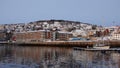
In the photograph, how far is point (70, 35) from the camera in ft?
429

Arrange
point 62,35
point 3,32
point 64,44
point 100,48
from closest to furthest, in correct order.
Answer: point 100,48 < point 64,44 < point 62,35 < point 3,32

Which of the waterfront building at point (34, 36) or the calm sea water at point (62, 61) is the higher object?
the calm sea water at point (62, 61)

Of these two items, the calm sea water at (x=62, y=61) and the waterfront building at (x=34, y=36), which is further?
the waterfront building at (x=34, y=36)

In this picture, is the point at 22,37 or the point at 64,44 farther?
the point at 22,37

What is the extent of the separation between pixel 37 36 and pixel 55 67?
10004 cm

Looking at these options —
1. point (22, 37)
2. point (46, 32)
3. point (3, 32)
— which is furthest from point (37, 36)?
point (3, 32)

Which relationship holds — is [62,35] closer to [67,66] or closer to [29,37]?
[29,37]

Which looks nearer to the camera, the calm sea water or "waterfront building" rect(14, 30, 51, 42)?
the calm sea water

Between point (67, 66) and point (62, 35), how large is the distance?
96256 millimetres

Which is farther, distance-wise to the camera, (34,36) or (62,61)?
(34,36)

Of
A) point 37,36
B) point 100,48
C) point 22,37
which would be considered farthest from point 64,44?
point 22,37

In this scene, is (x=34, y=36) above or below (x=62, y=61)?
below

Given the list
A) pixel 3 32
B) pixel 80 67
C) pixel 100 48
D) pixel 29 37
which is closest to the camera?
pixel 80 67

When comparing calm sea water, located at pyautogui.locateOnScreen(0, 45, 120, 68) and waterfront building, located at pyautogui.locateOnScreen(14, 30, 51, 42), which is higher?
calm sea water, located at pyautogui.locateOnScreen(0, 45, 120, 68)
